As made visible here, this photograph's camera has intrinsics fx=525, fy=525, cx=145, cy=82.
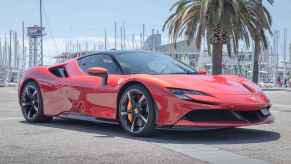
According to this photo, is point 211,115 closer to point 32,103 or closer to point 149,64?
point 149,64

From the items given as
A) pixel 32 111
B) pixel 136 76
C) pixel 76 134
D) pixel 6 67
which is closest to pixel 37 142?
pixel 76 134

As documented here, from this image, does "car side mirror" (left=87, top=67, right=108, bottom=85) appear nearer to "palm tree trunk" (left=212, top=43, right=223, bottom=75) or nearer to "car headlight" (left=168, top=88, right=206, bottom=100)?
"car headlight" (left=168, top=88, right=206, bottom=100)

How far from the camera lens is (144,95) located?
641 cm

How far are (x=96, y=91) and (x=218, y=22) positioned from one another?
18.7 meters

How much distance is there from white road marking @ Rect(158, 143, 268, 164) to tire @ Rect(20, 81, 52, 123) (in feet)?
10.4

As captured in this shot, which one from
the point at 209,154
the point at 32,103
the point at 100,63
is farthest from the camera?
the point at 32,103

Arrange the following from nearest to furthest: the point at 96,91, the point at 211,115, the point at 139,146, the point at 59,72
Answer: the point at 139,146, the point at 211,115, the point at 96,91, the point at 59,72

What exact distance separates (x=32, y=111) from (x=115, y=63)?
2087 mm

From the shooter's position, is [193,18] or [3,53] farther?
[3,53]

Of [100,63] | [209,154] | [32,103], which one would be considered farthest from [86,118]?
[209,154]

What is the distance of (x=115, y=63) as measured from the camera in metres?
7.27

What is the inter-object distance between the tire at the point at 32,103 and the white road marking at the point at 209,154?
10.4ft

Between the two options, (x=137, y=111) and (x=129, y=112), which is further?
(x=129, y=112)

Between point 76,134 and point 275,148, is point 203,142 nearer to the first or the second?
point 275,148
